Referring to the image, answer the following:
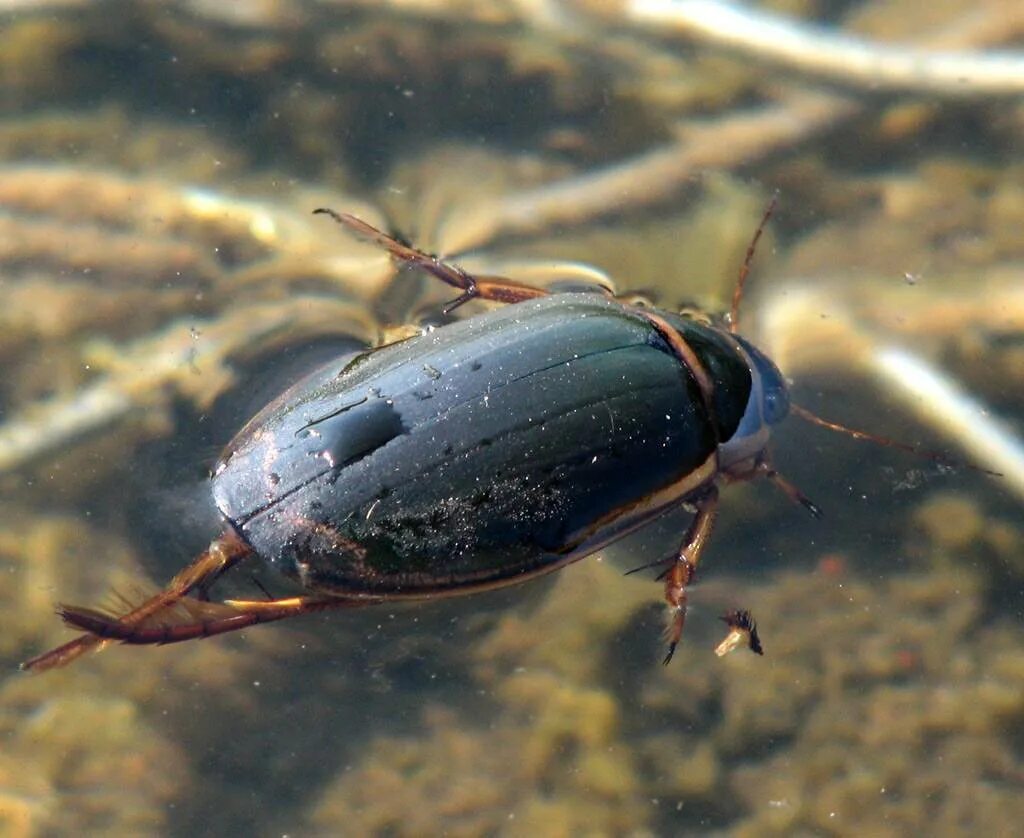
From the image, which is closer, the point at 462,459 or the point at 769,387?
the point at 462,459

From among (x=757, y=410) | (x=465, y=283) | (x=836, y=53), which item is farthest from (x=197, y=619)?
(x=836, y=53)

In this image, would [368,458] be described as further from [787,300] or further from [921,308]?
[921,308]

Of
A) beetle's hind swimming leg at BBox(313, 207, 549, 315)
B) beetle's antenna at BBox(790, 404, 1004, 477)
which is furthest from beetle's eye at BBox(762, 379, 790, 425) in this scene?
beetle's hind swimming leg at BBox(313, 207, 549, 315)

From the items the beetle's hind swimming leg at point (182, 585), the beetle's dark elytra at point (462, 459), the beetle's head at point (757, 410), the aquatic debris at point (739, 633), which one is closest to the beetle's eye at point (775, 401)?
the beetle's head at point (757, 410)

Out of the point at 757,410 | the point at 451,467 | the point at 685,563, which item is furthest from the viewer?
the point at 757,410

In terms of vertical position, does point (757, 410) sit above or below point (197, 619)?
above

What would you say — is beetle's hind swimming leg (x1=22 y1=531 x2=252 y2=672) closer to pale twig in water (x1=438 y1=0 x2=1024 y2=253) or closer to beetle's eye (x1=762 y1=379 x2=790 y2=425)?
pale twig in water (x1=438 y1=0 x2=1024 y2=253)

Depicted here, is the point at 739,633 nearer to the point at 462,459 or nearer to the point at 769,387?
the point at 769,387

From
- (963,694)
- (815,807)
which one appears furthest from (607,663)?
(963,694)
